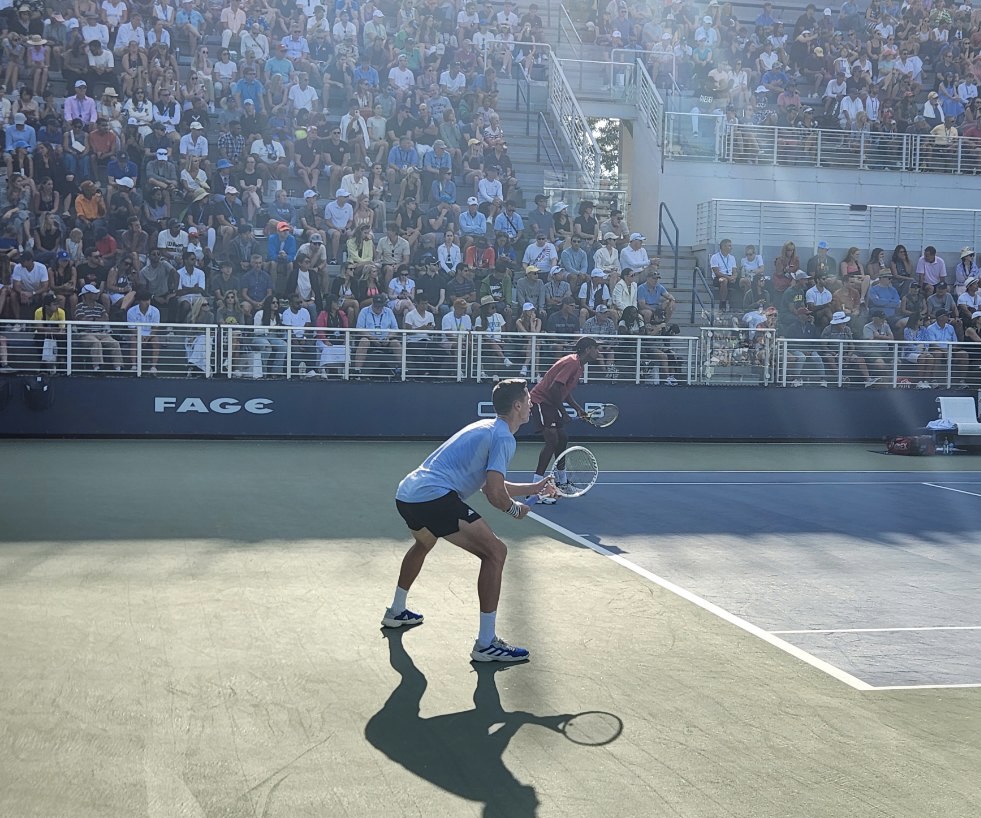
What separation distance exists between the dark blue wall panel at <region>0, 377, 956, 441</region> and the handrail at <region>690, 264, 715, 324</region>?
112 inches

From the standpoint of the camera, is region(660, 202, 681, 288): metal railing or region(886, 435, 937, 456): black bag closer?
region(886, 435, 937, 456): black bag

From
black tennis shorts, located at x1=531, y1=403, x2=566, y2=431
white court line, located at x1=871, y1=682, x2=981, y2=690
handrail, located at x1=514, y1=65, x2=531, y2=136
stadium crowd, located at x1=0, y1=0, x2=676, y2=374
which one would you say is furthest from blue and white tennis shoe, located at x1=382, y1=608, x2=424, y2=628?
handrail, located at x1=514, y1=65, x2=531, y2=136

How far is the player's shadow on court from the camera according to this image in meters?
5.37

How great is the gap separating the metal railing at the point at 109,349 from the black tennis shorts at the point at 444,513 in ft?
43.6

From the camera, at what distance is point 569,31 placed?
3158 cm

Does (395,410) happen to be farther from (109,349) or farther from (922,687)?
(922,687)

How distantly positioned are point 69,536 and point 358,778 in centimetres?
670

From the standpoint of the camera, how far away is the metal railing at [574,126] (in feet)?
92.8

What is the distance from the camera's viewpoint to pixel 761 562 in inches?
434

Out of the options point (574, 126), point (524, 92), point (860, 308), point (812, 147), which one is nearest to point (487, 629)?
point (860, 308)

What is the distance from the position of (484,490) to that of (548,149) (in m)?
22.0

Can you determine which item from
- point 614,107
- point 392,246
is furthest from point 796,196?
point 392,246

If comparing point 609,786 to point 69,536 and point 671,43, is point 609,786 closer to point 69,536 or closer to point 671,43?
point 69,536

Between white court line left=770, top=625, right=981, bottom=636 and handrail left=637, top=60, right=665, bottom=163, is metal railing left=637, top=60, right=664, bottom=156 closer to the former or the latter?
handrail left=637, top=60, right=665, bottom=163
